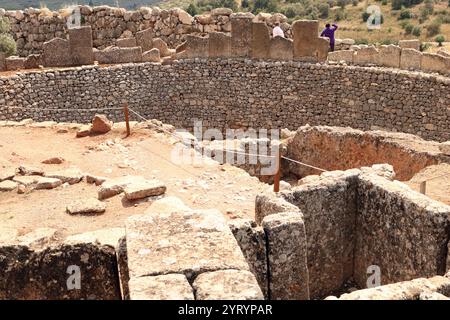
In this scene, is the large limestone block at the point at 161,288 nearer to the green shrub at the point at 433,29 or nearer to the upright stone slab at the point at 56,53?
the upright stone slab at the point at 56,53

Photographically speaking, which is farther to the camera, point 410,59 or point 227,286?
point 410,59

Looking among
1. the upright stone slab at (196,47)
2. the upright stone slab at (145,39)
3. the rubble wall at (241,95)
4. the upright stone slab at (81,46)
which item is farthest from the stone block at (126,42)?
the upright stone slab at (196,47)

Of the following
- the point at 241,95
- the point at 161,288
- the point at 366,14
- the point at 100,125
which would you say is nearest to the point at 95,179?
the point at 100,125

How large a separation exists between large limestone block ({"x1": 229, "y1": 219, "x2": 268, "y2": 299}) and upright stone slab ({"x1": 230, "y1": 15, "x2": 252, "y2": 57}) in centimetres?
1490

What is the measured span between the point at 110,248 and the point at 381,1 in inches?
1649

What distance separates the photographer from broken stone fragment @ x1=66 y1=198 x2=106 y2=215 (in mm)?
9227

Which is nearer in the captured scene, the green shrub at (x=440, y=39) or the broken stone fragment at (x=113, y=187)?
the broken stone fragment at (x=113, y=187)

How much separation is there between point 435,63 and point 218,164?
842cm

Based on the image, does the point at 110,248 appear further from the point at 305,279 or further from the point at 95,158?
the point at 95,158

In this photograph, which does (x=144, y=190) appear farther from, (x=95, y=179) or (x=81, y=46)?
(x=81, y=46)

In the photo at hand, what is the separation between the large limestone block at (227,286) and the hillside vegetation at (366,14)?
99.5 feet

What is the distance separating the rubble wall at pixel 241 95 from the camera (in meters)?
16.9

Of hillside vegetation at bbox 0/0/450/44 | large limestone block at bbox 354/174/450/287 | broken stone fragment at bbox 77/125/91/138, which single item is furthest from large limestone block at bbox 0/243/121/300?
hillside vegetation at bbox 0/0/450/44

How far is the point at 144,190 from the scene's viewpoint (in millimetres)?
9578
